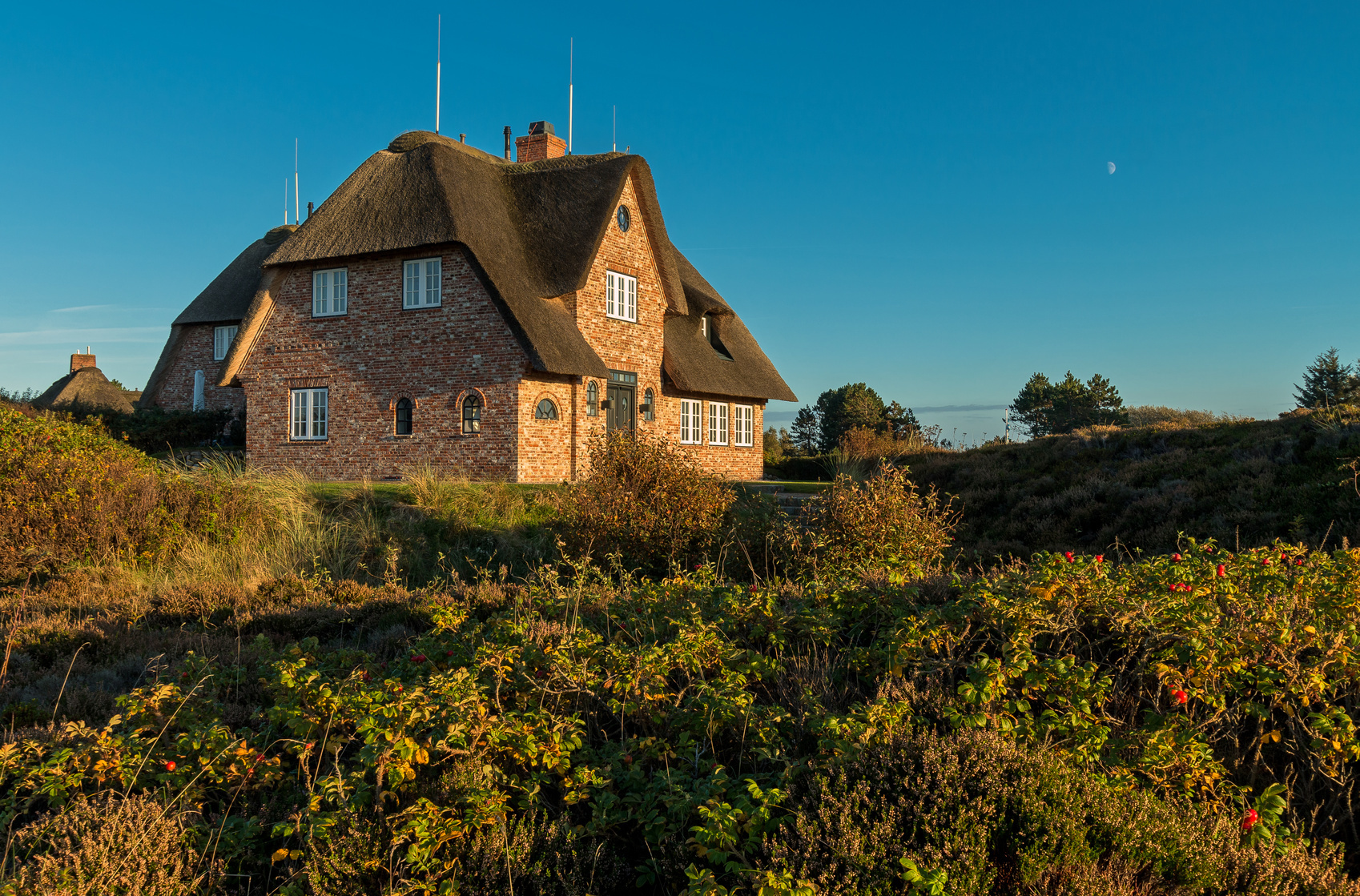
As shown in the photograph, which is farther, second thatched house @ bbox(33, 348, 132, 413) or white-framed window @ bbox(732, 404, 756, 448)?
second thatched house @ bbox(33, 348, 132, 413)

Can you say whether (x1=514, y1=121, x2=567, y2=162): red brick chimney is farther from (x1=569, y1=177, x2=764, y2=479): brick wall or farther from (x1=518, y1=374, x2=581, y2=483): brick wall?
(x1=518, y1=374, x2=581, y2=483): brick wall

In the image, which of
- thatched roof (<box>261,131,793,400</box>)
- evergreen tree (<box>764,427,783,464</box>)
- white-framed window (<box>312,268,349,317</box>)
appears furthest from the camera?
evergreen tree (<box>764,427,783,464</box>)

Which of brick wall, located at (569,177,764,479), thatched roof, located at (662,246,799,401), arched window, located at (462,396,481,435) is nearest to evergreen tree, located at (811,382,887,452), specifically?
thatched roof, located at (662,246,799,401)

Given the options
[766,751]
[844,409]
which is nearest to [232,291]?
[766,751]

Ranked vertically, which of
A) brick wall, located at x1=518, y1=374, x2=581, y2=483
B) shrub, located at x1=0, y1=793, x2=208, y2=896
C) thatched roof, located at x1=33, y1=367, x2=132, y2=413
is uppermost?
thatched roof, located at x1=33, y1=367, x2=132, y2=413

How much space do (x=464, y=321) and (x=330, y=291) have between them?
3.84 m

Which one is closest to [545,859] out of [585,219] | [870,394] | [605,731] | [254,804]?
[605,731]

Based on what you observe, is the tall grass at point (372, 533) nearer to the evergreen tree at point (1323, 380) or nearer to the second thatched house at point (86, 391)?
the second thatched house at point (86, 391)

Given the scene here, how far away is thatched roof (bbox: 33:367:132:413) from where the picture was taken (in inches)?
1337

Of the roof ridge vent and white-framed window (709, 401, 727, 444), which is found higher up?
the roof ridge vent

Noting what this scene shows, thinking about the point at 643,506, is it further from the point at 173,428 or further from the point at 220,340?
the point at 220,340

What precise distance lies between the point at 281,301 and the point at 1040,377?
65.4m

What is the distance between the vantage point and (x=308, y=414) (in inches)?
805

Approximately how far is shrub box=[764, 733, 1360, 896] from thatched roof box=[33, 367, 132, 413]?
3577 centimetres
